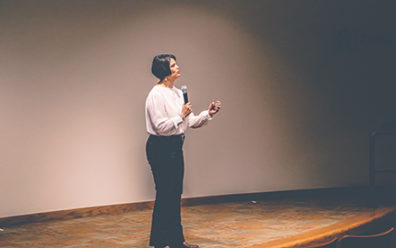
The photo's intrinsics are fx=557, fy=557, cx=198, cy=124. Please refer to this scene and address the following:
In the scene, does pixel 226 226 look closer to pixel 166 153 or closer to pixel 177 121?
pixel 166 153

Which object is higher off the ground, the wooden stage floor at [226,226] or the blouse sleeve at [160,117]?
the blouse sleeve at [160,117]

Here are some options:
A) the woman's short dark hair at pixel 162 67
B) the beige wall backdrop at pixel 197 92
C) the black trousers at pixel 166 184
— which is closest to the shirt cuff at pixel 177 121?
the black trousers at pixel 166 184

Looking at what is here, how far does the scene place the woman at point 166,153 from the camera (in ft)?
12.4

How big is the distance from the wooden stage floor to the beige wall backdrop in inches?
16.0

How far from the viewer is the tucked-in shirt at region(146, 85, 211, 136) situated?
3.71 m

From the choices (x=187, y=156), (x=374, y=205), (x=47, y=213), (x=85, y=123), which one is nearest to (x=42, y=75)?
(x=85, y=123)

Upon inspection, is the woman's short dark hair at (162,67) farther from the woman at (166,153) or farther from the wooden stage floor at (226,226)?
the wooden stage floor at (226,226)

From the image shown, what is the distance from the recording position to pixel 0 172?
4.98m

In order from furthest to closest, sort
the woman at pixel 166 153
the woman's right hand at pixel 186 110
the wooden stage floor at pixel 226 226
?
the wooden stage floor at pixel 226 226, the woman at pixel 166 153, the woman's right hand at pixel 186 110

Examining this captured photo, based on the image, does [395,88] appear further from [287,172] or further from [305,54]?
[287,172]

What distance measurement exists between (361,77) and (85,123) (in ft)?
10.9

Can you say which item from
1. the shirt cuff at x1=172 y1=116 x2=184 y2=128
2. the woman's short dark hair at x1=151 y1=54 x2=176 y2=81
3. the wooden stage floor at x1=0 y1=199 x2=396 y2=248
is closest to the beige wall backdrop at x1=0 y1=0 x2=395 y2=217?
the wooden stage floor at x1=0 y1=199 x2=396 y2=248

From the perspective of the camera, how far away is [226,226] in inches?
189

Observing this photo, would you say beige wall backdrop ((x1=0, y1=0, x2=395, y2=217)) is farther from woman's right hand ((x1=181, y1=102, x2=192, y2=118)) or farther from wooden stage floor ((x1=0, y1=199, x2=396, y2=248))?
woman's right hand ((x1=181, y1=102, x2=192, y2=118))
